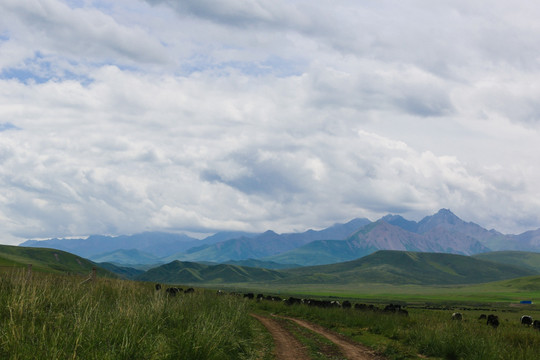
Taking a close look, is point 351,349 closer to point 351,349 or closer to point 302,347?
point 351,349

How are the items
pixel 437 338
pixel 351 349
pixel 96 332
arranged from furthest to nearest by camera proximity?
pixel 351 349 → pixel 437 338 → pixel 96 332

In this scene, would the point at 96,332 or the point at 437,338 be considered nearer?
the point at 96,332

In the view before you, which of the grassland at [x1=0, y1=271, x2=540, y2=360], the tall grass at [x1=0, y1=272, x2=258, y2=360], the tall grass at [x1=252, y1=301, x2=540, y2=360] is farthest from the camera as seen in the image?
the tall grass at [x1=252, y1=301, x2=540, y2=360]

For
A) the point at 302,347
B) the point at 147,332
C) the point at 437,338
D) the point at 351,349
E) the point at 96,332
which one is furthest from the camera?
the point at 351,349

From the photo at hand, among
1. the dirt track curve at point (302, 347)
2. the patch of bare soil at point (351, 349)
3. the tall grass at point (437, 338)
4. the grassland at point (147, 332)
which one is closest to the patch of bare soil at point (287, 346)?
the dirt track curve at point (302, 347)

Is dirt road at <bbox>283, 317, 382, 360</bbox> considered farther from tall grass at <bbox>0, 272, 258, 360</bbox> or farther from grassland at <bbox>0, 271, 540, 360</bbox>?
tall grass at <bbox>0, 272, 258, 360</bbox>

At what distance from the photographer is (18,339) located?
8422mm

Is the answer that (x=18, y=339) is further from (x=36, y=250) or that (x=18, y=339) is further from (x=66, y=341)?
(x=36, y=250)

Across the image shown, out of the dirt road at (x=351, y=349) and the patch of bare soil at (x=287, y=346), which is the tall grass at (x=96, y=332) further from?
the dirt road at (x=351, y=349)

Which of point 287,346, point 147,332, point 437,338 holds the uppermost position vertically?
point 147,332

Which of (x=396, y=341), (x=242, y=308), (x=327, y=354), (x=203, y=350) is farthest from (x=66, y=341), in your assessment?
(x=396, y=341)

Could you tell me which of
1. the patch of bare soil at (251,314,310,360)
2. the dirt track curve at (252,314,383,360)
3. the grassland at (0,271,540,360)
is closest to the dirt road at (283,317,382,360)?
the dirt track curve at (252,314,383,360)

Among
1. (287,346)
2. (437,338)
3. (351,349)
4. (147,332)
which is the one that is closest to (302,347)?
(287,346)

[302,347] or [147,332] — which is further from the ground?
[147,332]
